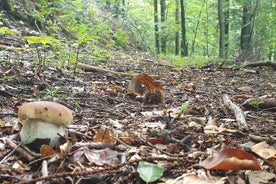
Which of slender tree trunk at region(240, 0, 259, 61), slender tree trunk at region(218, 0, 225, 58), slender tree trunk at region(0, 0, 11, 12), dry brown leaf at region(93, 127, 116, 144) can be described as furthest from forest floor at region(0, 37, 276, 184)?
slender tree trunk at region(218, 0, 225, 58)

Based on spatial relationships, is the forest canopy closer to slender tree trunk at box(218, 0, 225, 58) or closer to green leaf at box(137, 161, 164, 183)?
slender tree trunk at box(218, 0, 225, 58)

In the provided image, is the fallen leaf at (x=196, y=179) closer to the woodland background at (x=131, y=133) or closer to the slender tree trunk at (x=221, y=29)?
the woodland background at (x=131, y=133)

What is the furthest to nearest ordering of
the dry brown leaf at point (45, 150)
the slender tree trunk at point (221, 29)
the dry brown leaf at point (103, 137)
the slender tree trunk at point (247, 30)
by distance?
the slender tree trunk at point (247, 30)
the slender tree trunk at point (221, 29)
the dry brown leaf at point (103, 137)
the dry brown leaf at point (45, 150)

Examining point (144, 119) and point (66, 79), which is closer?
point (144, 119)

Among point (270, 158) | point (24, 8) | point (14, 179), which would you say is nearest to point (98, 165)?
point (14, 179)

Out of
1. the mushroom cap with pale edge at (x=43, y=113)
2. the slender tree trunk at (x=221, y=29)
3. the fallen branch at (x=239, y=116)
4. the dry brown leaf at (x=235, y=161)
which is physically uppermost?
the slender tree trunk at (x=221, y=29)

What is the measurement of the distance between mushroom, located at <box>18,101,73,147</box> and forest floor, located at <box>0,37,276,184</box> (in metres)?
0.07

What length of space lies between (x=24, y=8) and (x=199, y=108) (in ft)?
24.4

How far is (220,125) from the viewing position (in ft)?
8.66

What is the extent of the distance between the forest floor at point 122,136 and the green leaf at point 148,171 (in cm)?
5

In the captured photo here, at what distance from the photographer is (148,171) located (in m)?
1.47

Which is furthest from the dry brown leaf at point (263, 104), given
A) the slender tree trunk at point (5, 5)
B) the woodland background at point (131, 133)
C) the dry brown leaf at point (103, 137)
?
the slender tree trunk at point (5, 5)

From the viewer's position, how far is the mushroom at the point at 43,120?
174cm

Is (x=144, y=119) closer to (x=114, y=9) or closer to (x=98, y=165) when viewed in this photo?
(x=98, y=165)
